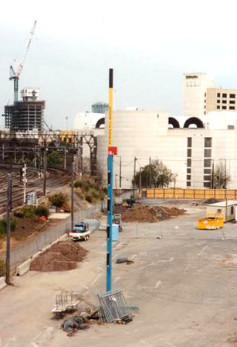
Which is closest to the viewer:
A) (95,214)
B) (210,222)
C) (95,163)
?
(210,222)

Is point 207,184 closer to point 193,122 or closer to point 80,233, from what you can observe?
point 193,122

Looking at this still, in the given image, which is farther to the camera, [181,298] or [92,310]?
[181,298]

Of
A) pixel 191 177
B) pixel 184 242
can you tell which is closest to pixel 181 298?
pixel 184 242

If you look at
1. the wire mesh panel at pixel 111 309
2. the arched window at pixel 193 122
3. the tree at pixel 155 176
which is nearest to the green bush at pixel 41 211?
the wire mesh panel at pixel 111 309

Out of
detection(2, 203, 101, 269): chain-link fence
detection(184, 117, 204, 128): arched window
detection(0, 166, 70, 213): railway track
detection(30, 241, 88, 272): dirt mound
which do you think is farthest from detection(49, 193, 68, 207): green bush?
detection(184, 117, 204, 128): arched window

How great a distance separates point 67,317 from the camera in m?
27.6

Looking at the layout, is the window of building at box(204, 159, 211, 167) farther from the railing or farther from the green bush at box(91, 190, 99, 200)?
the green bush at box(91, 190, 99, 200)

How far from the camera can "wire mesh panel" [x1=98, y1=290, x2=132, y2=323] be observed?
88.1ft

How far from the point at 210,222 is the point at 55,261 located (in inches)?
1025

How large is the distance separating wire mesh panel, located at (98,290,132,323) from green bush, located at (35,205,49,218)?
34.3 metres

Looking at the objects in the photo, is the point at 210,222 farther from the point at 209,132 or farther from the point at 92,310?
the point at 209,132

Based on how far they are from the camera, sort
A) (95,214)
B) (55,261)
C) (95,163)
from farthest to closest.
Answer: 1. (95,163)
2. (95,214)
3. (55,261)

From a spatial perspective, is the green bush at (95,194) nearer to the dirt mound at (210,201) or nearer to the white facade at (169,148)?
the dirt mound at (210,201)

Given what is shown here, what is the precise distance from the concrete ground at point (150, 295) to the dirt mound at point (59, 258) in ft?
2.90
